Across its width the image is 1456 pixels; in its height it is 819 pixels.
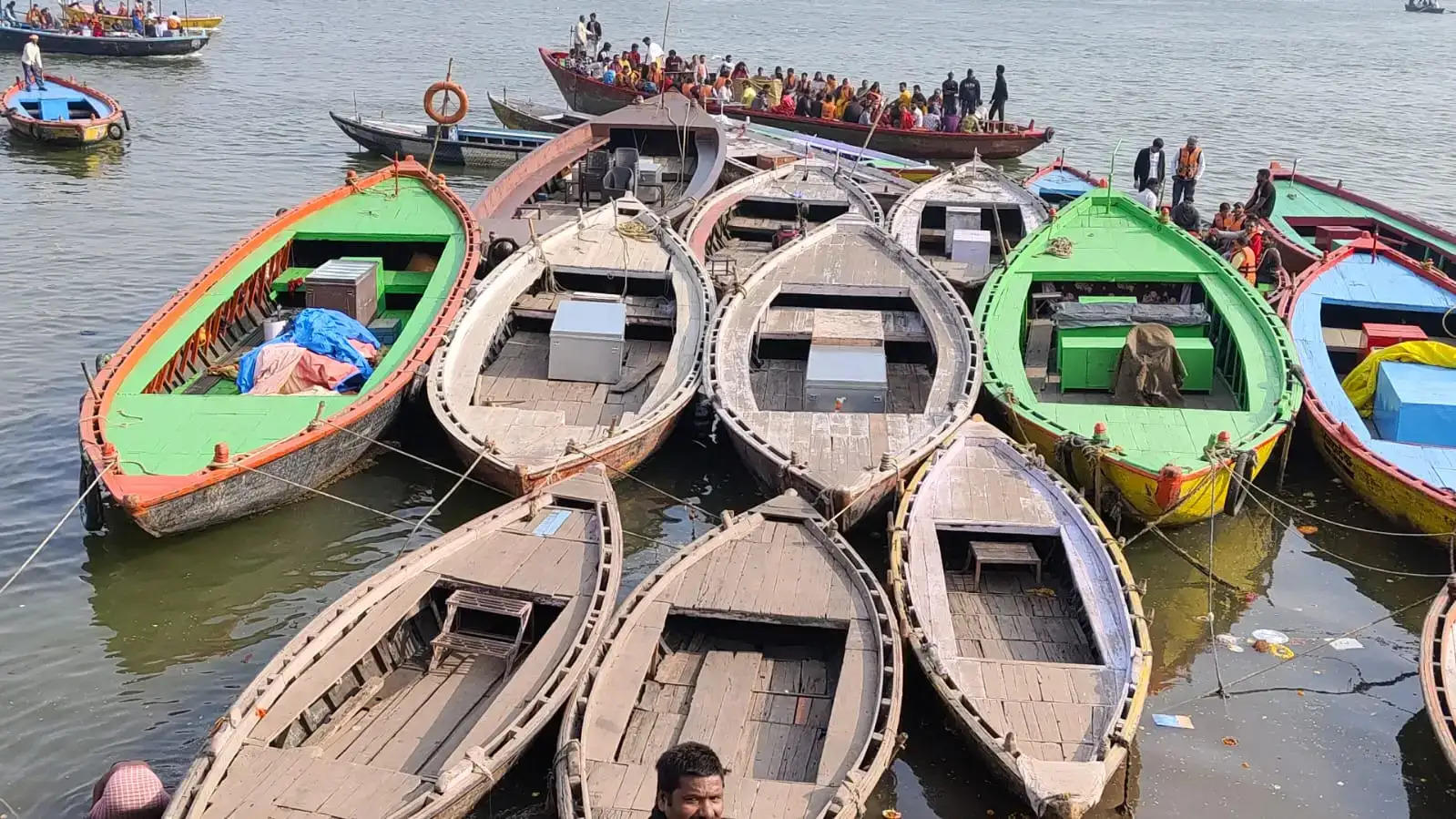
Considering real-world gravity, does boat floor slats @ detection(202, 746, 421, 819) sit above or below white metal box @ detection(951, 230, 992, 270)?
below

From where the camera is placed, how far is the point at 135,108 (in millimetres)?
37688

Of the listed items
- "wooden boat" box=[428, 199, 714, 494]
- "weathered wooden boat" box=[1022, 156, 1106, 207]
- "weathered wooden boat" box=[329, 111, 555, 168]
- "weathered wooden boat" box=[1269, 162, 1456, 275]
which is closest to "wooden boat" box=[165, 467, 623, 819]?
"wooden boat" box=[428, 199, 714, 494]

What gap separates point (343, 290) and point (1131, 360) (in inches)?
409

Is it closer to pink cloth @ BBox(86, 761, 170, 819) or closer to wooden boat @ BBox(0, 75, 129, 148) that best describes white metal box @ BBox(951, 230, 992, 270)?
pink cloth @ BBox(86, 761, 170, 819)

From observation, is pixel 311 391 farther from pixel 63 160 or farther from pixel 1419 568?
pixel 63 160

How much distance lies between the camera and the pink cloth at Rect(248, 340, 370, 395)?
13617mm

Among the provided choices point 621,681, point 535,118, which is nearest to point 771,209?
point 535,118

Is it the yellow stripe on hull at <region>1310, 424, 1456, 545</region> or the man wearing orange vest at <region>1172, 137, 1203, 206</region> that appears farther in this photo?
the man wearing orange vest at <region>1172, 137, 1203, 206</region>

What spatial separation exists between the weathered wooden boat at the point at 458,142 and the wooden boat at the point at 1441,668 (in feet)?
80.2

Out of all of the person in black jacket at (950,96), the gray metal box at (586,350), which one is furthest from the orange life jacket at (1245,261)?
the person in black jacket at (950,96)

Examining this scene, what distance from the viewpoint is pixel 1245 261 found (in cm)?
1788

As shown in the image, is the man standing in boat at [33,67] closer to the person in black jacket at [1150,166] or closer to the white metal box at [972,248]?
the white metal box at [972,248]

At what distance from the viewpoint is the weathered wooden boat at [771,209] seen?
2017 centimetres

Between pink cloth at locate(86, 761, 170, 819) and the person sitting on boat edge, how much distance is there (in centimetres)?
497
